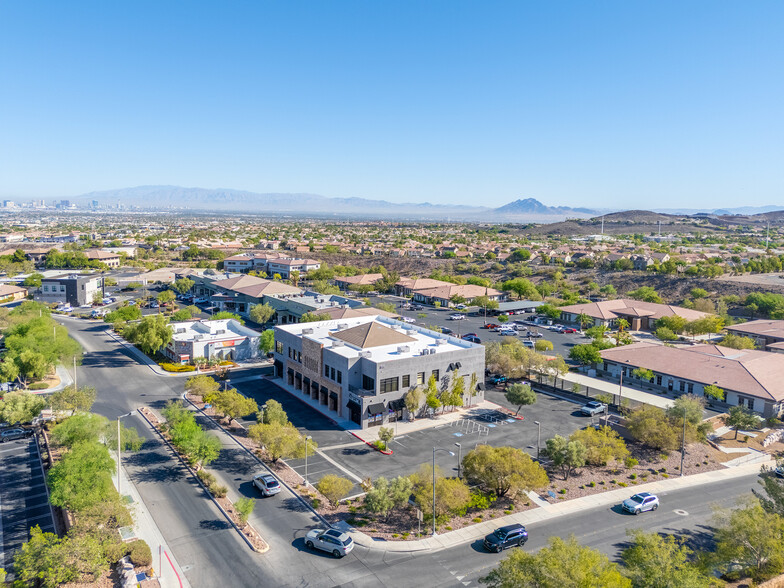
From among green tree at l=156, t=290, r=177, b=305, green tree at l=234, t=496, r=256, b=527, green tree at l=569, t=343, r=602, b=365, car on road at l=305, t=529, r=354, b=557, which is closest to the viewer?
car on road at l=305, t=529, r=354, b=557

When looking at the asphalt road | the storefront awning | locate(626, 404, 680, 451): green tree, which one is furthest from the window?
locate(626, 404, 680, 451): green tree

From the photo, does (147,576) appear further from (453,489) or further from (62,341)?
(62,341)

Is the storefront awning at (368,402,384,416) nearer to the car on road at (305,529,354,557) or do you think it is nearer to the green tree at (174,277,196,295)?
the car on road at (305,529,354,557)

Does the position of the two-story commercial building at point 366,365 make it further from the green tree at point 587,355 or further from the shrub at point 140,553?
the shrub at point 140,553

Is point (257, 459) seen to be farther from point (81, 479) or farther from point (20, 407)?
point (20, 407)

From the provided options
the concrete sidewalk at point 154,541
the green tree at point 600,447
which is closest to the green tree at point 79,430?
the concrete sidewalk at point 154,541

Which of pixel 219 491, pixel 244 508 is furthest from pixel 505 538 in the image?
pixel 219 491

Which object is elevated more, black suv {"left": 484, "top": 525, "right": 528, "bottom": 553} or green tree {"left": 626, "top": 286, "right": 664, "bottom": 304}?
green tree {"left": 626, "top": 286, "right": 664, "bottom": 304}
